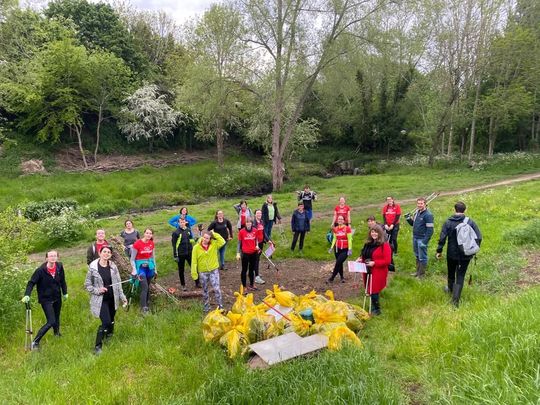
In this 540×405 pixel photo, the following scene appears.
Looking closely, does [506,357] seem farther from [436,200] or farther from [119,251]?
[436,200]

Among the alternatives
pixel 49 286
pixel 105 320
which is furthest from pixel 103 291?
pixel 49 286

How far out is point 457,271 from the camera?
8211 mm

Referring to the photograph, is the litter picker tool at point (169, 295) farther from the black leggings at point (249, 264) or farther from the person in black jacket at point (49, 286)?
the person in black jacket at point (49, 286)

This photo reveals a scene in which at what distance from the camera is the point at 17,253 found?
10.0m

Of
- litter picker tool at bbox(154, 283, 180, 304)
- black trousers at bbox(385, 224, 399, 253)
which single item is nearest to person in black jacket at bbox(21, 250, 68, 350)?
litter picker tool at bbox(154, 283, 180, 304)

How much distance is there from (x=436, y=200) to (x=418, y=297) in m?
12.4

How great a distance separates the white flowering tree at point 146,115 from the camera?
1293 inches

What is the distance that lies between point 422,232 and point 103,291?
24.1ft

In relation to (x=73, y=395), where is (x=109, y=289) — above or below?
above

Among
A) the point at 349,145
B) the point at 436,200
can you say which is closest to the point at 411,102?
the point at 349,145

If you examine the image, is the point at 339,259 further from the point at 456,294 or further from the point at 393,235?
the point at 456,294

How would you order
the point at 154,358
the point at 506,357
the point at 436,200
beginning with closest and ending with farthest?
the point at 506,357, the point at 154,358, the point at 436,200

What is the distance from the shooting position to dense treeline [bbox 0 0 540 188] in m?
25.8

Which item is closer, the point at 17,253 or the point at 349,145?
the point at 17,253
